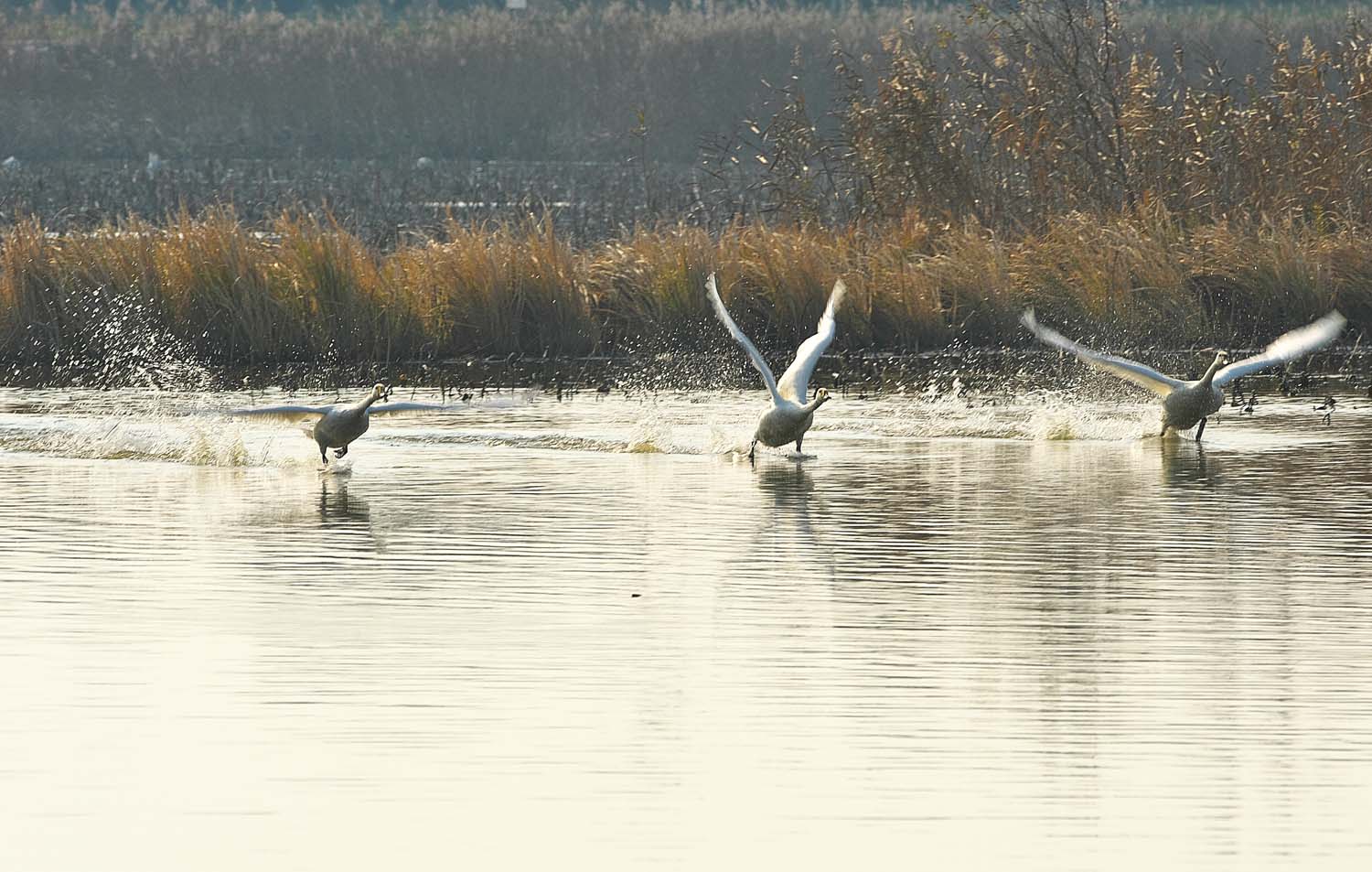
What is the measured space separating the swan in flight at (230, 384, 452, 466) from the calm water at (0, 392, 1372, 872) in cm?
21

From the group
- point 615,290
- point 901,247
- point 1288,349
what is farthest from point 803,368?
point 901,247

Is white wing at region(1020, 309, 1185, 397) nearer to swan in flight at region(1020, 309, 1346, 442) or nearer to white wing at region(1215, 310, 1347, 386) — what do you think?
swan in flight at region(1020, 309, 1346, 442)

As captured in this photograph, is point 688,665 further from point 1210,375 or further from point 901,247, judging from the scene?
point 901,247

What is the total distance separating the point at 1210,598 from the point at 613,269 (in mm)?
11508

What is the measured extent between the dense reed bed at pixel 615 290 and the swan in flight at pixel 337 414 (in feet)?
18.7

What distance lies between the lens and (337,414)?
13305 millimetres

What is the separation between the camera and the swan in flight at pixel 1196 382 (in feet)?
47.3

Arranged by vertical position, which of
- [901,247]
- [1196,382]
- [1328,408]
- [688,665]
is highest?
[901,247]

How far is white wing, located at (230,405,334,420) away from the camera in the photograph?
13031mm

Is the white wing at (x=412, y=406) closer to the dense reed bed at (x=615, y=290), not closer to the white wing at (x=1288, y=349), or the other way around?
the white wing at (x=1288, y=349)

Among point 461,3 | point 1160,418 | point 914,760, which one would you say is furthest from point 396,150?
point 914,760

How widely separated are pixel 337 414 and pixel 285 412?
0.99 ft

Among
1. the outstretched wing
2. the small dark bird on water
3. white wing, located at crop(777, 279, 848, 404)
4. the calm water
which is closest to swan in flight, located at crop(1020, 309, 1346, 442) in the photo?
the small dark bird on water

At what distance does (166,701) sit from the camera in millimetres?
7359
